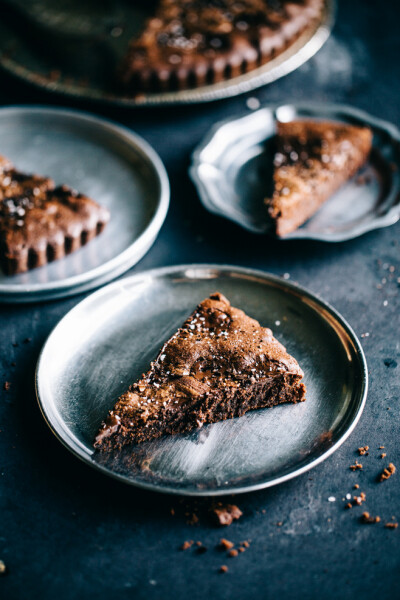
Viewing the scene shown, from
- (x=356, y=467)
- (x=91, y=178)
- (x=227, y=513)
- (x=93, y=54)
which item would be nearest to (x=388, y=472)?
(x=356, y=467)

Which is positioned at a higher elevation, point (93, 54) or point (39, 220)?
point (93, 54)

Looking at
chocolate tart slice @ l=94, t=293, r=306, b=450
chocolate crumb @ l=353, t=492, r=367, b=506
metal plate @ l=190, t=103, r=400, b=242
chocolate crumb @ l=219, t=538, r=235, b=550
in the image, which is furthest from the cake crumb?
metal plate @ l=190, t=103, r=400, b=242

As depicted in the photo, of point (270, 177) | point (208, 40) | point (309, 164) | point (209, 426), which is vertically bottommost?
point (209, 426)

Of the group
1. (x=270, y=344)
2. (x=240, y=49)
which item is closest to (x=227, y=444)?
(x=270, y=344)

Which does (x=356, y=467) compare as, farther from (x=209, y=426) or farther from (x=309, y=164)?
(x=309, y=164)

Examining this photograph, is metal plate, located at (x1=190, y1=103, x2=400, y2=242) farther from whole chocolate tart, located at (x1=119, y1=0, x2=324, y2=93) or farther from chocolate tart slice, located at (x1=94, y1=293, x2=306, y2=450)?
chocolate tart slice, located at (x1=94, y1=293, x2=306, y2=450)

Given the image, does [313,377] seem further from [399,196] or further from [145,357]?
[399,196]
